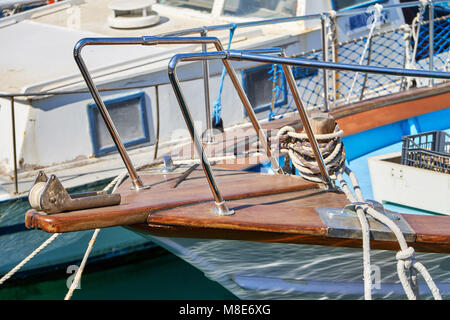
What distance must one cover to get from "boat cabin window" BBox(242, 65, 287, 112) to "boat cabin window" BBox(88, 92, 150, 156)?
3.16 ft

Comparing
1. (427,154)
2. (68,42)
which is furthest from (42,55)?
(427,154)

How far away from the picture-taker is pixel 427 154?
12.9 feet

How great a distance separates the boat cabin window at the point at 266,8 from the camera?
17.8 ft

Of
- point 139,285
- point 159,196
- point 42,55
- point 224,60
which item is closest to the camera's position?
point 224,60

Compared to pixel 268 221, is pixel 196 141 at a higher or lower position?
higher

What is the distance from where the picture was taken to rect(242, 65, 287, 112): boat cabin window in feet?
16.2

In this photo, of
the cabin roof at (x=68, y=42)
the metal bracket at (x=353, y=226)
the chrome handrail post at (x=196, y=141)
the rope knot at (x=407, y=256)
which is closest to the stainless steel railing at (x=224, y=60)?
the chrome handrail post at (x=196, y=141)

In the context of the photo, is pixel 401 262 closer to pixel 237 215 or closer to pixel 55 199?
pixel 237 215

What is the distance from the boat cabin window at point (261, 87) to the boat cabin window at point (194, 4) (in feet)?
3.86

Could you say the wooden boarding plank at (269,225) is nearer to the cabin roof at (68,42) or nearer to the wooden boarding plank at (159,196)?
the wooden boarding plank at (159,196)

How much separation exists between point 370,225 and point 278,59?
838 millimetres

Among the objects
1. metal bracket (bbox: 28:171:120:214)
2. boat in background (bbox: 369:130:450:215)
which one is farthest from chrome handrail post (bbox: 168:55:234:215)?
boat in background (bbox: 369:130:450:215)

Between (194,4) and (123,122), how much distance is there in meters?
1.99

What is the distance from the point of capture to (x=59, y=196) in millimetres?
2256
